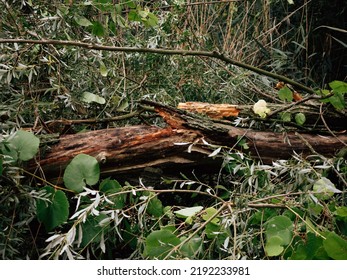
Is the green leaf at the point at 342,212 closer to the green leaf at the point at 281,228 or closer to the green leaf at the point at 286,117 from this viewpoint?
the green leaf at the point at 281,228

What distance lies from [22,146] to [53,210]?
0.19m

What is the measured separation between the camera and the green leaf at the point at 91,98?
189cm

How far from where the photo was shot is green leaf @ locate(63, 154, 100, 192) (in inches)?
60.7

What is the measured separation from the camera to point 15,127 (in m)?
1.63

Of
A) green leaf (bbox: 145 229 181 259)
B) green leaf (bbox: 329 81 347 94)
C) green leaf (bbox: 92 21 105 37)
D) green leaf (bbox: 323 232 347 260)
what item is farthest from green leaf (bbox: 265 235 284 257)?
green leaf (bbox: 92 21 105 37)

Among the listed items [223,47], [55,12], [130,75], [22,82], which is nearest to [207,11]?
[223,47]

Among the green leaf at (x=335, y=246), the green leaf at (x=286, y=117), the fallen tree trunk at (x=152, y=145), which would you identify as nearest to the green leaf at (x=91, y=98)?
the fallen tree trunk at (x=152, y=145)

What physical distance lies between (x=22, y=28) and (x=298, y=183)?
111 centimetres

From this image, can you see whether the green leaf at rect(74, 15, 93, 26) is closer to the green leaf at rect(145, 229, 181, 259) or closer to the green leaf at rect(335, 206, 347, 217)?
the green leaf at rect(145, 229, 181, 259)

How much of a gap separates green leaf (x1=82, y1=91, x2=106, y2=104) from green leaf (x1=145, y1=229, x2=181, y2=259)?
2.40 feet

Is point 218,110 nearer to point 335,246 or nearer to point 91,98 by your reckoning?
point 91,98

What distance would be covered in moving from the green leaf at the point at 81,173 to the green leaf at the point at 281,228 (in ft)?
1.69

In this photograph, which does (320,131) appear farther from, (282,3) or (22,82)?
(282,3)

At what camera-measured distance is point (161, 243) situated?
4.14 feet
